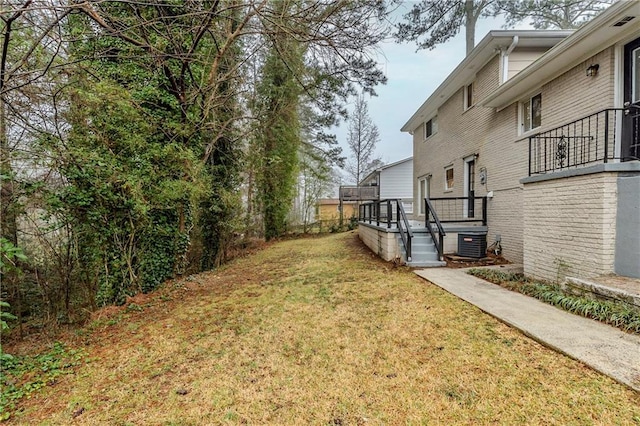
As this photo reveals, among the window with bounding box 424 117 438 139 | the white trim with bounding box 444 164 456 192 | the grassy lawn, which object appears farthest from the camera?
the window with bounding box 424 117 438 139

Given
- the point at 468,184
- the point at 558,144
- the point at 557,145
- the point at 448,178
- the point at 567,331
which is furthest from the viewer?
the point at 448,178

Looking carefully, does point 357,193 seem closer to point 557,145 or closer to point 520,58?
point 520,58

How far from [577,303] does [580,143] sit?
11.9ft

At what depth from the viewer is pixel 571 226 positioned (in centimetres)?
452

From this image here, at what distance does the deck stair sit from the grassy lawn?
2.47m

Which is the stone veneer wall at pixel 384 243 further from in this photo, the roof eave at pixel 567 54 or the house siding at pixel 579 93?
the roof eave at pixel 567 54

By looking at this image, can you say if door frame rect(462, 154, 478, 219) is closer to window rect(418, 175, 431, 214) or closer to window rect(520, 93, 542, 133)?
window rect(520, 93, 542, 133)

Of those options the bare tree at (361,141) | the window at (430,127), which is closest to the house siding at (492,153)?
the window at (430,127)

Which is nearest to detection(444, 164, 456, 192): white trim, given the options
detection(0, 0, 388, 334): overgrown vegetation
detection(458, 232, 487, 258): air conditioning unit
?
detection(458, 232, 487, 258): air conditioning unit

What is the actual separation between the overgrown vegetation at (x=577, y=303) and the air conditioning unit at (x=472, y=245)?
2.01 metres

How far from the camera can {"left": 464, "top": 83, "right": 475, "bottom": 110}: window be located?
9.44 meters

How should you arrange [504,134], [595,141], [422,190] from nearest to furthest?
[595,141]
[504,134]
[422,190]

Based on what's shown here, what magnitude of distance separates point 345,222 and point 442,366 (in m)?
17.2

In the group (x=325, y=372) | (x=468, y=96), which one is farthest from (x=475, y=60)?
(x=325, y=372)
